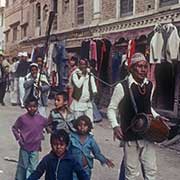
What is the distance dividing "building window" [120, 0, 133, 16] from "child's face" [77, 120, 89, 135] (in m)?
9.92

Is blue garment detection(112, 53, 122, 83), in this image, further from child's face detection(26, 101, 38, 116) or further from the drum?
the drum

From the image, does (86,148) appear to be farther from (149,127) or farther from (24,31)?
(24,31)

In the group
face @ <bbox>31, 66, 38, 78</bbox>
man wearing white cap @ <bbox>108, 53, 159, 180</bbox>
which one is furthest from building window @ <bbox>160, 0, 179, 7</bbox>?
man wearing white cap @ <bbox>108, 53, 159, 180</bbox>

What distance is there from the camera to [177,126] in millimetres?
10805

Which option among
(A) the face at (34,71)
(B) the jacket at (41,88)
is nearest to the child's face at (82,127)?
(B) the jacket at (41,88)

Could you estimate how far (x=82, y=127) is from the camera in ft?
17.6

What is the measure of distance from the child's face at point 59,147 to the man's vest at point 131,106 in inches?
48.8

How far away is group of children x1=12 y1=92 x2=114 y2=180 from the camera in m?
4.40

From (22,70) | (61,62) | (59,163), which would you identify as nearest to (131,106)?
(59,163)

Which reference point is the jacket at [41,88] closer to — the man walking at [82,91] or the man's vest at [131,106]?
the man walking at [82,91]

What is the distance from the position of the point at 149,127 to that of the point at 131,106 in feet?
0.94

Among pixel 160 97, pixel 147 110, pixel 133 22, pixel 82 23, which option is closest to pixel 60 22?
pixel 82 23

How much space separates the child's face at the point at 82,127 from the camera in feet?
17.6

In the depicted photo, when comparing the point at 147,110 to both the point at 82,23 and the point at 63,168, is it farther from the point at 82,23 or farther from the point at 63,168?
the point at 82,23
